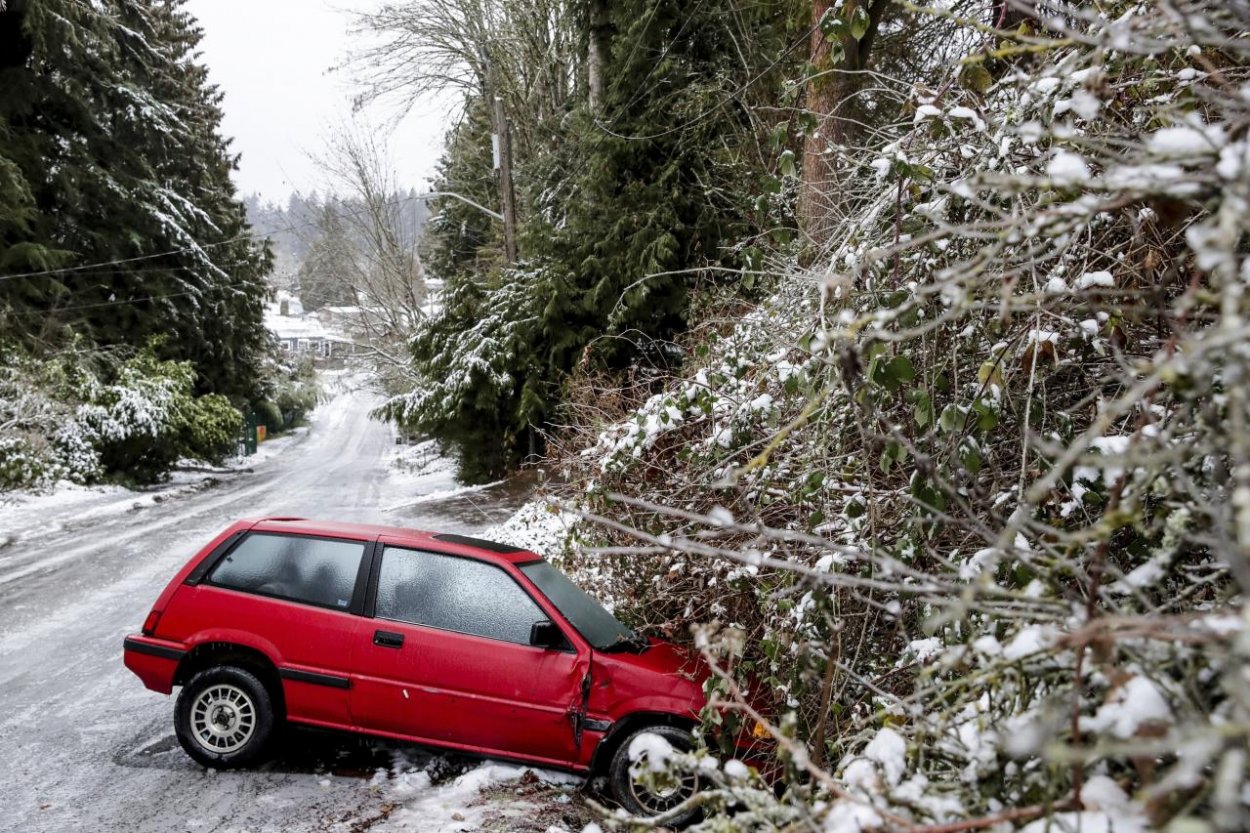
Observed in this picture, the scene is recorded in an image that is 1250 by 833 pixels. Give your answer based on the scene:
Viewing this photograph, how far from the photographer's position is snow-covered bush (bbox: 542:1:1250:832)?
136 centimetres

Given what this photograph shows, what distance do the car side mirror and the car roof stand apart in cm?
57

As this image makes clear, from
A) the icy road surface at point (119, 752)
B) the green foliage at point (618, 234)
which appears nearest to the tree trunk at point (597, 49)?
the green foliage at point (618, 234)

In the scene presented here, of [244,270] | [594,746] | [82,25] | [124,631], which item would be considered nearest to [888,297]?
[594,746]

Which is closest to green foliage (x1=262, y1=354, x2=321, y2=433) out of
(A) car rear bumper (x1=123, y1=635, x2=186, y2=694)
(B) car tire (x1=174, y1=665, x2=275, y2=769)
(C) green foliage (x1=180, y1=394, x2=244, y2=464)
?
(C) green foliage (x1=180, y1=394, x2=244, y2=464)

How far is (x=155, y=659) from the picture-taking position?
5133mm

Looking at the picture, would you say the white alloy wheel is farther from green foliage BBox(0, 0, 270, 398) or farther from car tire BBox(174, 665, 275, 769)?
green foliage BBox(0, 0, 270, 398)

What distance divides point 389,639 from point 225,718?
119 centimetres

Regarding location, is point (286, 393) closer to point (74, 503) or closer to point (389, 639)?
point (74, 503)

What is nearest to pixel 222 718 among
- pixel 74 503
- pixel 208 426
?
pixel 74 503

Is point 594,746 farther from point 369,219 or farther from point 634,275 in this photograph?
point 369,219

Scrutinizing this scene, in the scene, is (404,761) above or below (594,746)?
Result: below

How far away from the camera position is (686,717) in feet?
15.4

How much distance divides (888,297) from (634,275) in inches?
439

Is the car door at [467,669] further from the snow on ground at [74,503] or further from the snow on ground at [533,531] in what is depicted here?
the snow on ground at [74,503]
